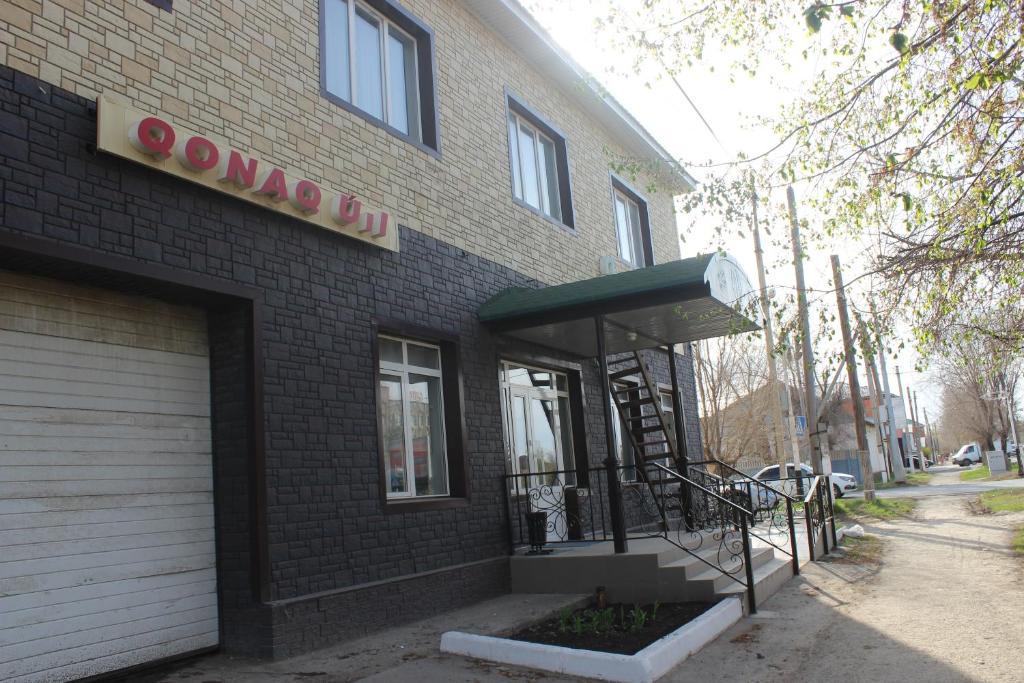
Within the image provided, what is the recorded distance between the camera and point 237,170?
662 centimetres

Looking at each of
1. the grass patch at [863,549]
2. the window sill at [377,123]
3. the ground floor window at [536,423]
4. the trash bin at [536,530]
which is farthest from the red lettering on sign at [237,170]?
the grass patch at [863,549]

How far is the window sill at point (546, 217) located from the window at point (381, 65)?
195 centimetres

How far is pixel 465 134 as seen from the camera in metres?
10.4

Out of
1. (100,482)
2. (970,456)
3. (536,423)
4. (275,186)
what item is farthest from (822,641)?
(970,456)

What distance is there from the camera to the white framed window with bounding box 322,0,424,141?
8.65m

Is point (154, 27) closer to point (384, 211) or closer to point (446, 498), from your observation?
point (384, 211)

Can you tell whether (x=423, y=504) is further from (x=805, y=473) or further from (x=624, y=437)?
(x=805, y=473)

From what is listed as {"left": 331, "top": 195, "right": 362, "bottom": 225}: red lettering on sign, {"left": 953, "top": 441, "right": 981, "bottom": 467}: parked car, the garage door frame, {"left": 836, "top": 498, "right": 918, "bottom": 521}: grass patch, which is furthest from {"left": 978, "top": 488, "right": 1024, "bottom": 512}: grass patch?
{"left": 953, "top": 441, "right": 981, "bottom": 467}: parked car

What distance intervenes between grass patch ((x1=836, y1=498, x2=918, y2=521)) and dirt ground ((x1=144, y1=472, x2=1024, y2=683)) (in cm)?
849

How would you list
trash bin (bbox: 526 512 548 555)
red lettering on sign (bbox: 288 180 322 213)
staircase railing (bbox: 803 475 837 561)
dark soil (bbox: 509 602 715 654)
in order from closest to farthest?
dark soil (bbox: 509 602 715 654) < red lettering on sign (bbox: 288 180 322 213) < trash bin (bbox: 526 512 548 555) < staircase railing (bbox: 803 475 837 561)

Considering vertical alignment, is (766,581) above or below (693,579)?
below

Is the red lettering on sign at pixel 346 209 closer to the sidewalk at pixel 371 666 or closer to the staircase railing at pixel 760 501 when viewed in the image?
the sidewalk at pixel 371 666

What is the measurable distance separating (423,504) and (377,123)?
4.17m

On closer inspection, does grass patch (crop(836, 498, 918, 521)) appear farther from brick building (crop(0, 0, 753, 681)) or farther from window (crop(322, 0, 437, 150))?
window (crop(322, 0, 437, 150))
